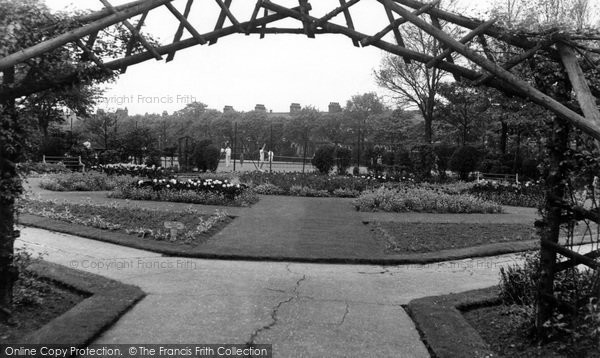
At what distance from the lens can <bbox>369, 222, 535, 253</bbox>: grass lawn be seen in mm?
9031

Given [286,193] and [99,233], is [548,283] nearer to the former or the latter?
[99,233]

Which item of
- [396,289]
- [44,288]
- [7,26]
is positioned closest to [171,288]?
[44,288]

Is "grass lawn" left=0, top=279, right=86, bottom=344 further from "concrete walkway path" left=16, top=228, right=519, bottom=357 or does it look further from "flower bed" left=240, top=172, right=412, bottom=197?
"flower bed" left=240, top=172, right=412, bottom=197

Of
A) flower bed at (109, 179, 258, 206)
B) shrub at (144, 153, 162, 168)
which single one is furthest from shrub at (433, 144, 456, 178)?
shrub at (144, 153, 162, 168)

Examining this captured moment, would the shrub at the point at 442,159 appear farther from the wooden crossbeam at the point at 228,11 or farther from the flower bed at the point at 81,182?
the wooden crossbeam at the point at 228,11

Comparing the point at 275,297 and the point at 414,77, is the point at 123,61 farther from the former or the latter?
the point at 414,77

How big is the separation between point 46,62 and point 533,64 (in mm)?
4674

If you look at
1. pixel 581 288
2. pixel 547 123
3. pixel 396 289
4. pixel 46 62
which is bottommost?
pixel 396 289

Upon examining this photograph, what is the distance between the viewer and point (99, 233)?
30.3ft

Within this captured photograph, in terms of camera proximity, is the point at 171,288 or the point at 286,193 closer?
the point at 171,288

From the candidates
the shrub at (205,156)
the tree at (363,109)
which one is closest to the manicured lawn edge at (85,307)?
the shrub at (205,156)

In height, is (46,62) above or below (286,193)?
above

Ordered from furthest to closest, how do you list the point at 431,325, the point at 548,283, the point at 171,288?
1. the point at 171,288
2. the point at 431,325
3. the point at 548,283

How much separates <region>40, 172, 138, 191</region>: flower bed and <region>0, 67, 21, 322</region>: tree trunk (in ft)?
37.4
